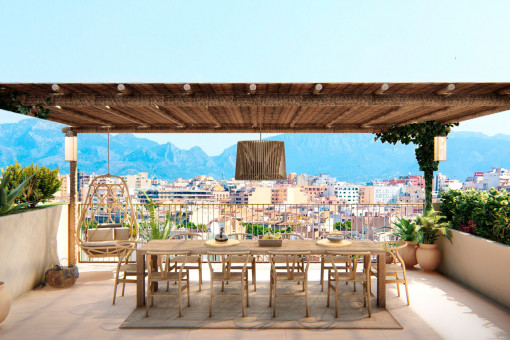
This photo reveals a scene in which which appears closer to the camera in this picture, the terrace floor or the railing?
the terrace floor

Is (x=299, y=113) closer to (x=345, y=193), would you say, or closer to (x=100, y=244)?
(x=100, y=244)

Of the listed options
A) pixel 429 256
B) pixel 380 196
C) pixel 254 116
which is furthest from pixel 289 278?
pixel 380 196

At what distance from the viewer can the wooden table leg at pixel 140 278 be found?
14.3 feet

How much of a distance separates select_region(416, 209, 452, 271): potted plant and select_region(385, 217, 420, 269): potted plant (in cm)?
10

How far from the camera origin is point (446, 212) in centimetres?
625

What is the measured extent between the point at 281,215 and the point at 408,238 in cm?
225

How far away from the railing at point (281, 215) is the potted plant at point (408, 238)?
0.63 m

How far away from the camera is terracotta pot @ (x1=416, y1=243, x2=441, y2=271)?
5.94 meters

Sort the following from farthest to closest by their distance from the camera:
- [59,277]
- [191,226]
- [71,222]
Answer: [191,226] → [71,222] → [59,277]

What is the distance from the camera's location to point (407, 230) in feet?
20.0

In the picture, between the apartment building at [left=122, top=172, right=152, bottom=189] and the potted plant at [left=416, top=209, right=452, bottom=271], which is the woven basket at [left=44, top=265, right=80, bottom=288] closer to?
the apartment building at [left=122, top=172, right=152, bottom=189]

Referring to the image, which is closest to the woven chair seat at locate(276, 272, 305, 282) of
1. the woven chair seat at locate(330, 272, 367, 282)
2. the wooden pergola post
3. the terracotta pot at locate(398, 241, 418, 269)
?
the woven chair seat at locate(330, 272, 367, 282)
